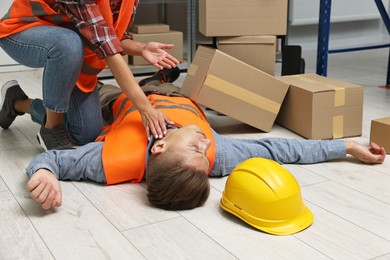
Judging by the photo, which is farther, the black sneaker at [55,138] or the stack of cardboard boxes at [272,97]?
the stack of cardboard boxes at [272,97]

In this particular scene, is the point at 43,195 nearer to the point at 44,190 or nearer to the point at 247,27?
the point at 44,190

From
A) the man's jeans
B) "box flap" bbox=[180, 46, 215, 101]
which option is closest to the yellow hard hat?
the man's jeans

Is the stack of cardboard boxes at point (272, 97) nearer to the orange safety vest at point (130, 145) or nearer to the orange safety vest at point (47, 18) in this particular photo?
the orange safety vest at point (130, 145)

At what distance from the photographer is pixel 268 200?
1185 mm

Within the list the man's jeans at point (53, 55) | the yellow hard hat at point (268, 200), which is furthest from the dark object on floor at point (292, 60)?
the yellow hard hat at point (268, 200)

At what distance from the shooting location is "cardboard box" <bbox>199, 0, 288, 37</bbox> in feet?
7.07

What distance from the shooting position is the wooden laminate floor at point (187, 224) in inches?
43.2

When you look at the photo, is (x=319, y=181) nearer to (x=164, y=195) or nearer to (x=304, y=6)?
(x=164, y=195)

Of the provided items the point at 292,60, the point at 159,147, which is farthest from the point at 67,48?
the point at 292,60

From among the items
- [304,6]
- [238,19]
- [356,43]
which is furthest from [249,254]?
[356,43]

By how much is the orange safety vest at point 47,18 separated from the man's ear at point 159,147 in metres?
0.42

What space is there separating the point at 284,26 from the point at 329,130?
0.56 metres

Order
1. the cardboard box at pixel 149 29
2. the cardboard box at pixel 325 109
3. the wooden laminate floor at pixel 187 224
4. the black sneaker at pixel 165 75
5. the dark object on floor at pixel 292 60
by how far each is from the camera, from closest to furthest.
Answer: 1. the wooden laminate floor at pixel 187 224
2. the cardboard box at pixel 325 109
3. the black sneaker at pixel 165 75
4. the dark object on floor at pixel 292 60
5. the cardboard box at pixel 149 29

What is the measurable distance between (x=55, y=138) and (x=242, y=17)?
38.8 inches
